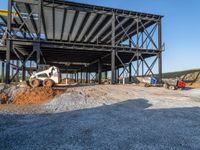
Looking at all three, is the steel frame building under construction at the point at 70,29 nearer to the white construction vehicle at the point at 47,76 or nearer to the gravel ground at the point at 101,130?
the white construction vehicle at the point at 47,76

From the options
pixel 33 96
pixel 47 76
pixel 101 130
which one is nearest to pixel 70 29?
pixel 47 76

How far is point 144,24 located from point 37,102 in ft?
64.7

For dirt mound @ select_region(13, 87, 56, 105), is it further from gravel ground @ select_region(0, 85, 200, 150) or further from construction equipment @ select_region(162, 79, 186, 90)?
construction equipment @ select_region(162, 79, 186, 90)

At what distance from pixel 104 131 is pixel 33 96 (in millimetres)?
8372

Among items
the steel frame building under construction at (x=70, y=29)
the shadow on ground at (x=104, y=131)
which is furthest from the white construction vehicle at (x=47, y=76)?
the shadow on ground at (x=104, y=131)

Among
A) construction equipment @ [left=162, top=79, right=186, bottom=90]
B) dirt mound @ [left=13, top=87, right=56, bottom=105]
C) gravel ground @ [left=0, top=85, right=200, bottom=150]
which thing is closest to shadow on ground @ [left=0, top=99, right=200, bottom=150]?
gravel ground @ [left=0, top=85, right=200, bottom=150]

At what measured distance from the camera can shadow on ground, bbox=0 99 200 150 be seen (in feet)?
18.5

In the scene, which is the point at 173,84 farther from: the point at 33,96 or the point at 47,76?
the point at 33,96

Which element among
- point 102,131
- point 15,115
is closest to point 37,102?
point 15,115

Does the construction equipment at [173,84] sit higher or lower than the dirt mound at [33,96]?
higher

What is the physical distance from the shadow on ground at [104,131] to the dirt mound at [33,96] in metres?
4.25

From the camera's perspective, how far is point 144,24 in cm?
2744

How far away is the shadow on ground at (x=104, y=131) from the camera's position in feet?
18.5

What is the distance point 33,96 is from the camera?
1372 centimetres
